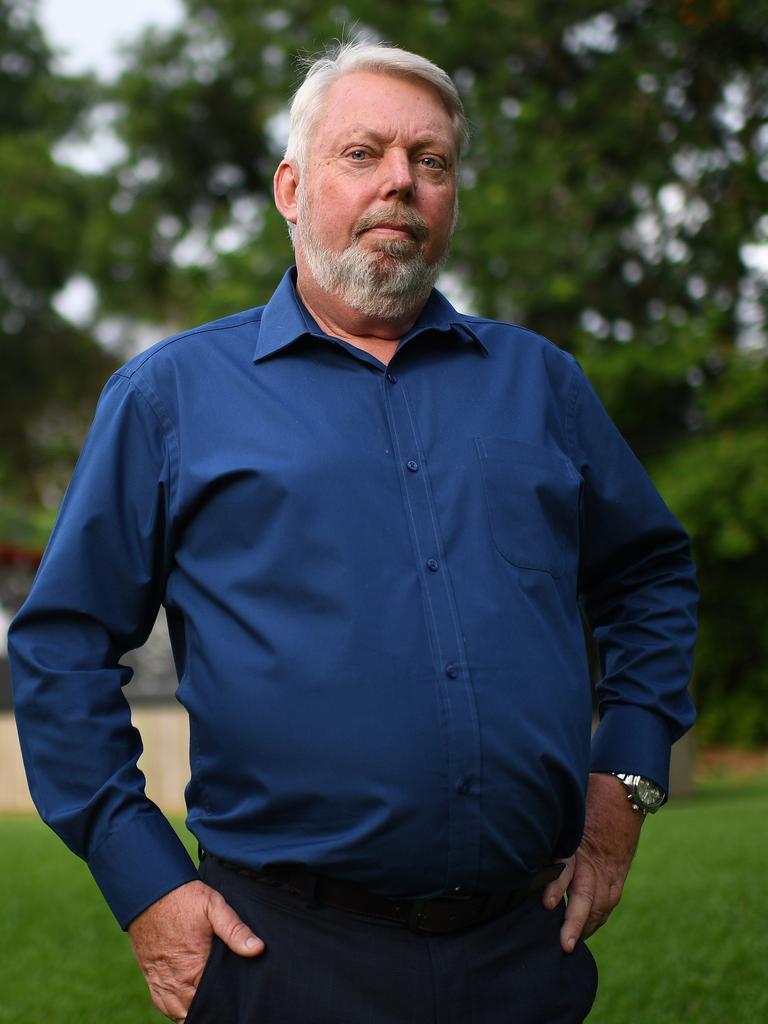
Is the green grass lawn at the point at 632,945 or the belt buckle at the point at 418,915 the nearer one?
the belt buckle at the point at 418,915

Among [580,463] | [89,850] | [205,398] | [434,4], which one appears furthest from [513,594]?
[434,4]

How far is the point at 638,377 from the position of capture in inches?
567

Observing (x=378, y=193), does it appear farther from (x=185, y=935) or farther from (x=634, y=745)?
(x=185, y=935)

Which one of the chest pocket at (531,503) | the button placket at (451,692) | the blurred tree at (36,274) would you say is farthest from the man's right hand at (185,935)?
the blurred tree at (36,274)

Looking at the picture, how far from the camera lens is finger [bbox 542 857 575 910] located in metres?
2.26

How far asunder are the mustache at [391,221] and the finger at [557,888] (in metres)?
1.18

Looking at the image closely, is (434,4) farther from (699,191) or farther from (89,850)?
(89,850)

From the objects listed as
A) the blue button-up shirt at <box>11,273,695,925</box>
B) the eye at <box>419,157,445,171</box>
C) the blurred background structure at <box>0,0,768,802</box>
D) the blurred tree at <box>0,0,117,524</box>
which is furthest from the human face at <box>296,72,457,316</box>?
the blurred tree at <box>0,0,117,524</box>

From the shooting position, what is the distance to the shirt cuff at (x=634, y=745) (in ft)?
8.10

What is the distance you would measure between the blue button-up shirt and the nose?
27 cm

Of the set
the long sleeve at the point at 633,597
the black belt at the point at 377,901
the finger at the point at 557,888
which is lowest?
the finger at the point at 557,888

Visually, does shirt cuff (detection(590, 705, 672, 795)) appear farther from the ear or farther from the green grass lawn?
the green grass lawn

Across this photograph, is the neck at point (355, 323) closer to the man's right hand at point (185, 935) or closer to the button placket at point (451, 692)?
the button placket at point (451, 692)

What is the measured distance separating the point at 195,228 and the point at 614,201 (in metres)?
10.5
